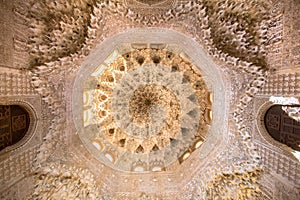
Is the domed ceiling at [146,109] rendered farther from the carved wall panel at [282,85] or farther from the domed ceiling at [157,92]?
the carved wall panel at [282,85]

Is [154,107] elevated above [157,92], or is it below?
below

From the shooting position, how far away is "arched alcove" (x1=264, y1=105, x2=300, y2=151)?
10.3 feet

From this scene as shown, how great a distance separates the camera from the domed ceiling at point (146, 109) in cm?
482

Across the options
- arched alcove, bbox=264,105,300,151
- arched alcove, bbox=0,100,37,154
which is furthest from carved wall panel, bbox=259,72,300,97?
arched alcove, bbox=0,100,37,154

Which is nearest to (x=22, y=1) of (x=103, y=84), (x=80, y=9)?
(x=80, y=9)

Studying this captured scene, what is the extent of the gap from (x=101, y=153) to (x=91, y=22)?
284cm

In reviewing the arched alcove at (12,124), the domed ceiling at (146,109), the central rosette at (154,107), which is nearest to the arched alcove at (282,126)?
the domed ceiling at (146,109)

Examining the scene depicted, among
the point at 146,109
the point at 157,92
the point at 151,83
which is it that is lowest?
the point at 146,109

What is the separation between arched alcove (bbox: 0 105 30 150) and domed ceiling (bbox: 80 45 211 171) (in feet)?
4.01

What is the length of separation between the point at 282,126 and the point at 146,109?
10.4ft

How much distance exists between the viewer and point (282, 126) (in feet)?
10.9

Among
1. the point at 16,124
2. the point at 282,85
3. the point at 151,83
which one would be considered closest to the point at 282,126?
the point at 282,85

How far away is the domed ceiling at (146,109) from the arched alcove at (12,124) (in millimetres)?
1222

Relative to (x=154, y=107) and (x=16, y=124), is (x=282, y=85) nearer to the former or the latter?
(x=154, y=107)
